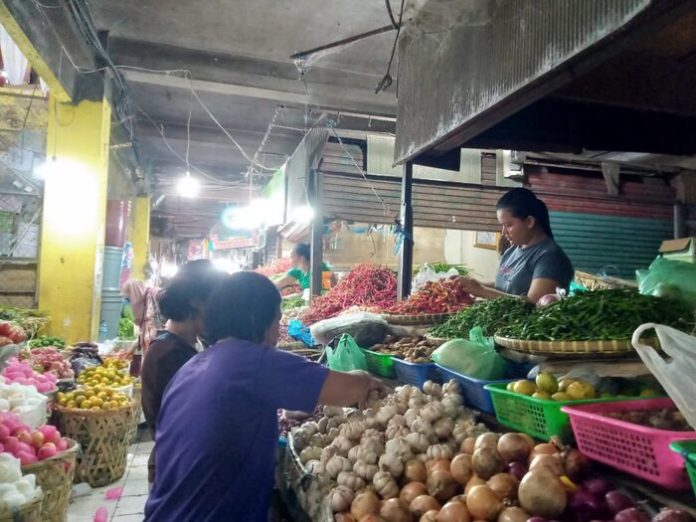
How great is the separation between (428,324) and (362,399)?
130 centimetres

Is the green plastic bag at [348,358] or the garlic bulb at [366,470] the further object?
the green plastic bag at [348,358]

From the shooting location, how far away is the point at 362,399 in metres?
2.53

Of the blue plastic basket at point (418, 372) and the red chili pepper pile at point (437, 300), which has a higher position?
the red chili pepper pile at point (437, 300)

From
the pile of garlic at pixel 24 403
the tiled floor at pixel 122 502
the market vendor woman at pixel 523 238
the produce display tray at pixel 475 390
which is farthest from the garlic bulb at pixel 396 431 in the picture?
the tiled floor at pixel 122 502

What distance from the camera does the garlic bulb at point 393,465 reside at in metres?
2.00

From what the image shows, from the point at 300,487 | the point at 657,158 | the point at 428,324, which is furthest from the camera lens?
the point at 657,158

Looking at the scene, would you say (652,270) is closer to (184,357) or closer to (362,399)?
(362,399)

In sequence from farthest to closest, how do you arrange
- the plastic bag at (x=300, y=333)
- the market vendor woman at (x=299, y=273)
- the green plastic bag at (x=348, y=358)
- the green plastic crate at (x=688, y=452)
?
the market vendor woman at (x=299, y=273) → the plastic bag at (x=300, y=333) → the green plastic bag at (x=348, y=358) → the green plastic crate at (x=688, y=452)

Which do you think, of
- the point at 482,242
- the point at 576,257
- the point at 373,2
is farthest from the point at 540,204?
the point at 482,242

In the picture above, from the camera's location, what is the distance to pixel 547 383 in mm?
1923

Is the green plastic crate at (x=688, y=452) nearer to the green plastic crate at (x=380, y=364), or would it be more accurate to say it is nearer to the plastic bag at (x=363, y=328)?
the green plastic crate at (x=380, y=364)

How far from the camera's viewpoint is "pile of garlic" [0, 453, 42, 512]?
3.16 m

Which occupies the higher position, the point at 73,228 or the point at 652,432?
the point at 73,228

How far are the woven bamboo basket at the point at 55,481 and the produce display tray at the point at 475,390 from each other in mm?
3175
